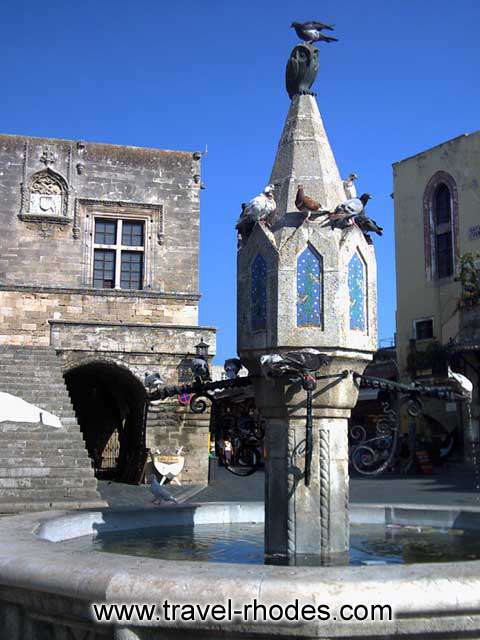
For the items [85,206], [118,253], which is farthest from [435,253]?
[85,206]

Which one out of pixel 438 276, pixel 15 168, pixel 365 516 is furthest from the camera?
pixel 438 276

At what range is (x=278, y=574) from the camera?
3.45 meters

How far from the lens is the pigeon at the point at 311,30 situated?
7020 millimetres

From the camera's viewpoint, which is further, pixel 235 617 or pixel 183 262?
pixel 183 262

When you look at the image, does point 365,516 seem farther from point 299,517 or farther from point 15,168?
point 15,168

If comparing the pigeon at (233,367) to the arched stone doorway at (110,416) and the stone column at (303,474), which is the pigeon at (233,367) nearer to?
the stone column at (303,474)

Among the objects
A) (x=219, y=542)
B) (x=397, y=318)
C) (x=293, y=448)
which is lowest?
(x=219, y=542)

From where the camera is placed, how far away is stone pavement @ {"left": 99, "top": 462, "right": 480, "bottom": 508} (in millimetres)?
15203

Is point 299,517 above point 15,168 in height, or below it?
below

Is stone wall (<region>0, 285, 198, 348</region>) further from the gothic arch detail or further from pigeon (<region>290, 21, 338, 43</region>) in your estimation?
pigeon (<region>290, 21, 338, 43</region>)

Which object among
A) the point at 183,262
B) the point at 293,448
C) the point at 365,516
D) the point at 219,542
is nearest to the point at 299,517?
the point at 293,448

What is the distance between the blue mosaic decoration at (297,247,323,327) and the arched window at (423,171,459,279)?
2616 cm

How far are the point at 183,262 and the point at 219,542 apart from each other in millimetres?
18185

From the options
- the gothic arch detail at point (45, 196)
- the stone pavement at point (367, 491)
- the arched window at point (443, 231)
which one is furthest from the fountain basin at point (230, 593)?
the arched window at point (443, 231)
